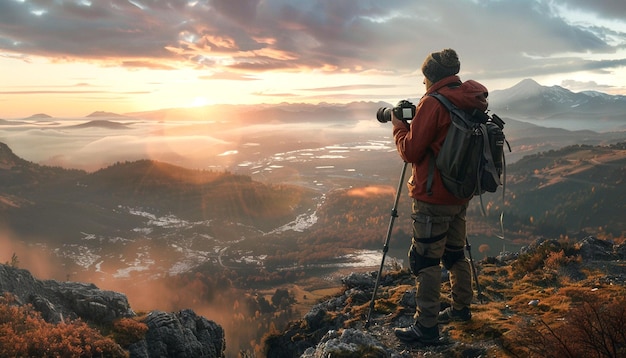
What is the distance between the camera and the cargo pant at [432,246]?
8367 millimetres

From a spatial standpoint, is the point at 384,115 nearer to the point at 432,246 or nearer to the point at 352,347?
the point at 432,246

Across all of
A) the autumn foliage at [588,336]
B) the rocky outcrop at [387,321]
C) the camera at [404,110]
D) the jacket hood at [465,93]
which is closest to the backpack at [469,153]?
the jacket hood at [465,93]

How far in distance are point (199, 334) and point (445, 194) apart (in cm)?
1398

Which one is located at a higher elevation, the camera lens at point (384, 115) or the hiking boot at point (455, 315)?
the camera lens at point (384, 115)

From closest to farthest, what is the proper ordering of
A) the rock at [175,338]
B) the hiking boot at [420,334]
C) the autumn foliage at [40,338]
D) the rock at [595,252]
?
the hiking boot at [420,334], the autumn foliage at [40,338], the rock at [175,338], the rock at [595,252]

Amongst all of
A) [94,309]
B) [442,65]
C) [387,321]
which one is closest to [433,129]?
[442,65]

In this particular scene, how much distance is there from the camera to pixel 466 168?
780 centimetres

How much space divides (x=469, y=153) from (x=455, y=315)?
4912 millimetres

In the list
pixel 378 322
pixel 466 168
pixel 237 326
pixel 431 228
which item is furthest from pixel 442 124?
pixel 237 326

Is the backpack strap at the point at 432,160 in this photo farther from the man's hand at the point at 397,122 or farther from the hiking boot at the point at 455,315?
the hiking boot at the point at 455,315

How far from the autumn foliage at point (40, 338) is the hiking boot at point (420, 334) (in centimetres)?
825

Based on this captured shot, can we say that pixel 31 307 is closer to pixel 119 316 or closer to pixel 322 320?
pixel 119 316

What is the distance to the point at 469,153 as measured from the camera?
7742 millimetres

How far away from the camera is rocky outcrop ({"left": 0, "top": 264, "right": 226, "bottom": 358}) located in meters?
12.8
